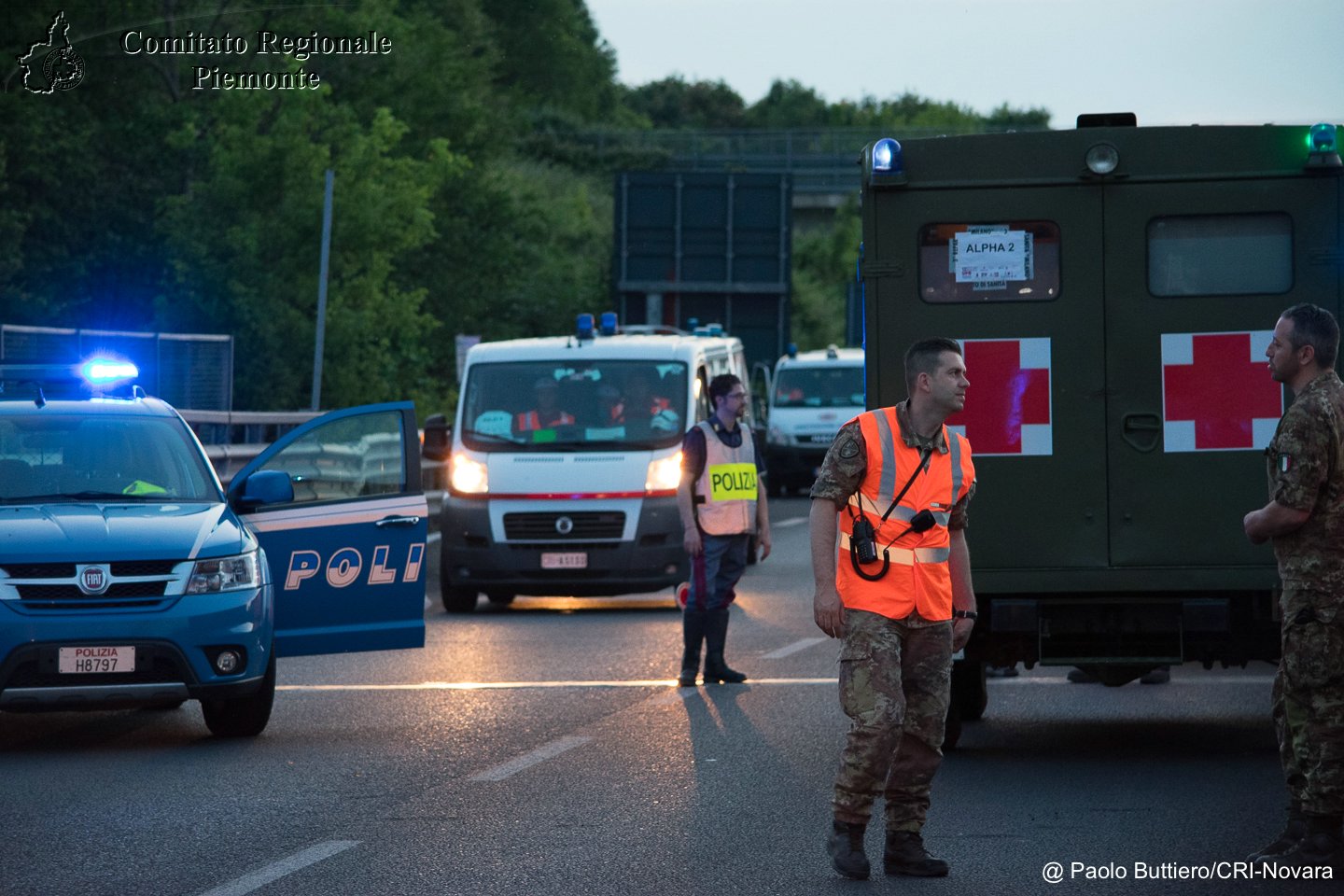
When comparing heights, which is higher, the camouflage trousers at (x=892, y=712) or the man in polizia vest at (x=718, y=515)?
the man in polizia vest at (x=718, y=515)

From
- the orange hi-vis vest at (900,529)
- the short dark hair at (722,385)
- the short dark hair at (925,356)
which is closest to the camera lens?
the orange hi-vis vest at (900,529)

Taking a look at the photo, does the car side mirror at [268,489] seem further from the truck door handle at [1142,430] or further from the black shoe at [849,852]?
the black shoe at [849,852]

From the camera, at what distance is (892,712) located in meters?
7.46

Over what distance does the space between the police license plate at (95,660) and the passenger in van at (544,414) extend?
343 inches

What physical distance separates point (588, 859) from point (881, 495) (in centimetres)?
162

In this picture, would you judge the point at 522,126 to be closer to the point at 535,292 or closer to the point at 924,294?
the point at 535,292

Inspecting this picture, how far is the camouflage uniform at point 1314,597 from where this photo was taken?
7.49m

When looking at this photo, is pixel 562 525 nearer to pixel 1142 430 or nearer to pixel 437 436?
pixel 437 436

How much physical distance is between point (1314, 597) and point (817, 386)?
28.1m

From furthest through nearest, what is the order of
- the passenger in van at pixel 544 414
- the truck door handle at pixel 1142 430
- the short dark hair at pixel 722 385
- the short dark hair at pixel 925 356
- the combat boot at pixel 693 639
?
1. the passenger in van at pixel 544 414
2. the short dark hair at pixel 722 385
3. the combat boot at pixel 693 639
4. the truck door handle at pixel 1142 430
5. the short dark hair at pixel 925 356

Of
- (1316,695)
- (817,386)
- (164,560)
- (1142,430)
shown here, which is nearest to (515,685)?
(164,560)

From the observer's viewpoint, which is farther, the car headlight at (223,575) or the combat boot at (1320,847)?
the car headlight at (223,575)

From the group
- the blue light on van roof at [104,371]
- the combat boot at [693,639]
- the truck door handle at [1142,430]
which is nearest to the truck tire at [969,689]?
the truck door handle at [1142,430]

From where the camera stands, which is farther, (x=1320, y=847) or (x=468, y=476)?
(x=468, y=476)
